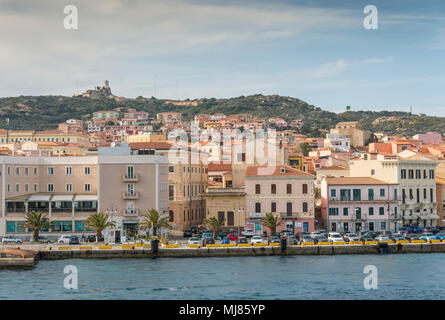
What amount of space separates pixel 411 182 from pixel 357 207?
7262 mm

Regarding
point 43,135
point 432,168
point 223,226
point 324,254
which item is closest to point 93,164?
point 223,226

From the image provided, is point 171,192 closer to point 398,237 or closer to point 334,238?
point 334,238

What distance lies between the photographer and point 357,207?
210ft

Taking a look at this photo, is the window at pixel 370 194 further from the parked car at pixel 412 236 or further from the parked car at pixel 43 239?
the parked car at pixel 43 239

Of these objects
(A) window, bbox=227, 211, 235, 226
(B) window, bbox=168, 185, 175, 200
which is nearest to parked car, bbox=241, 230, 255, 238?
(A) window, bbox=227, 211, 235, 226

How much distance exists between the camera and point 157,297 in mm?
35156

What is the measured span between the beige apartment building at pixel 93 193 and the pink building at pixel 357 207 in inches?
658

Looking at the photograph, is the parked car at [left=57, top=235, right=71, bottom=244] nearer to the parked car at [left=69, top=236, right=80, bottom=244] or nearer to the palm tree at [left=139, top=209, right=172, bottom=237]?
the parked car at [left=69, top=236, right=80, bottom=244]

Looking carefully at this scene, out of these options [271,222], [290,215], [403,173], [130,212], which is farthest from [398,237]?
[130,212]

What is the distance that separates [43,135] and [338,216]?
11085 cm

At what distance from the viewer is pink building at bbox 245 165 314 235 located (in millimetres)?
62719

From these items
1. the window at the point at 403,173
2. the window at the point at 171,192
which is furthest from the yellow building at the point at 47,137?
the window at the point at 403,173

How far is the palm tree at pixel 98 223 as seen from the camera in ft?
184
